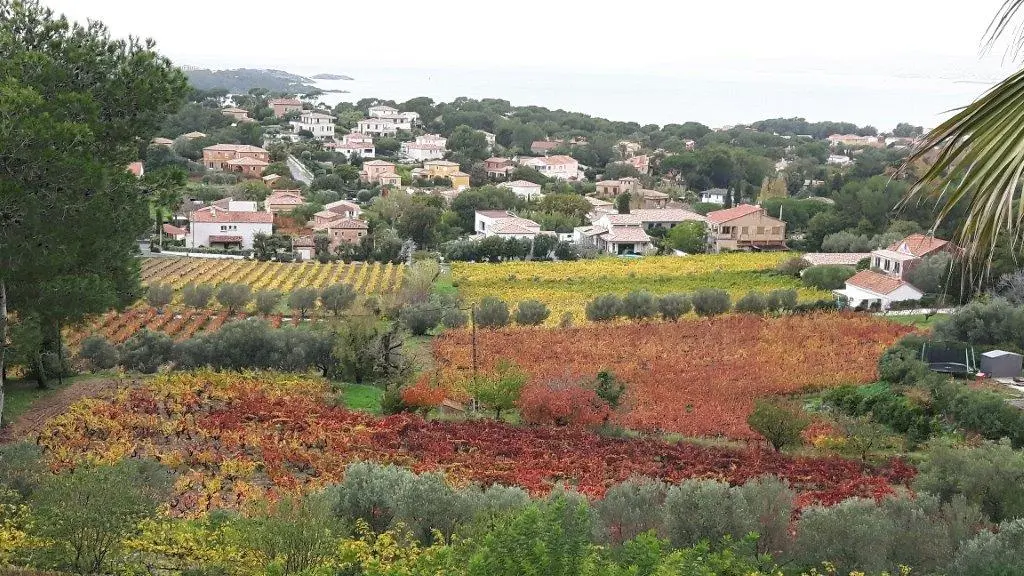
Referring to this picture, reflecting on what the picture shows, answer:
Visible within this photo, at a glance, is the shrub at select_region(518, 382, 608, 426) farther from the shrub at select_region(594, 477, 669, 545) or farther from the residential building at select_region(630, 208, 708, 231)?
the residential building at select_region(630, 208, 708, 231)

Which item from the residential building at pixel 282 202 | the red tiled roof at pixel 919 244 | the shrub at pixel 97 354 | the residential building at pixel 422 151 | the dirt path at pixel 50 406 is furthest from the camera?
the residential building at pixel 422 151

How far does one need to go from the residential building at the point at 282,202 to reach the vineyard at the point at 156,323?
23458 millimetres

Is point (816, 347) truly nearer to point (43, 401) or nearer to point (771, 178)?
point (43, 401)

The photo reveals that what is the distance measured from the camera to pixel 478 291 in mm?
37094

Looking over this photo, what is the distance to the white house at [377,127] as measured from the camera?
330 feet

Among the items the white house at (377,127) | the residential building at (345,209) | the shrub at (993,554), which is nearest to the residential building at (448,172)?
the residential building at (345,209)

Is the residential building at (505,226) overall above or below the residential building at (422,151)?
below

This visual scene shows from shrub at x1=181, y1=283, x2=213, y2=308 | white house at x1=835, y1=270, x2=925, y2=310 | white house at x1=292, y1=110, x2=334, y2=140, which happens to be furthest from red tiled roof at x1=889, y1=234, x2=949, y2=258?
white house at x1=292, y1=110, x2=334, y2=140

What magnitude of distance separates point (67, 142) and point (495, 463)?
7558 mm

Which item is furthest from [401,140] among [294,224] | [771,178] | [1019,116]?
[1019,116]

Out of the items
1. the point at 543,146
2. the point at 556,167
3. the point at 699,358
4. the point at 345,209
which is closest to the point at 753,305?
the point at 699,358

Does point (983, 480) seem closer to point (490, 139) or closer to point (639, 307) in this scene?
point (639, 307)

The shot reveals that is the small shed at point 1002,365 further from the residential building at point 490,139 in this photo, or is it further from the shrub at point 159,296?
the residential building at point 490,139

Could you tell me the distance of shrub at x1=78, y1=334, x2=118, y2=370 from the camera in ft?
72.1
